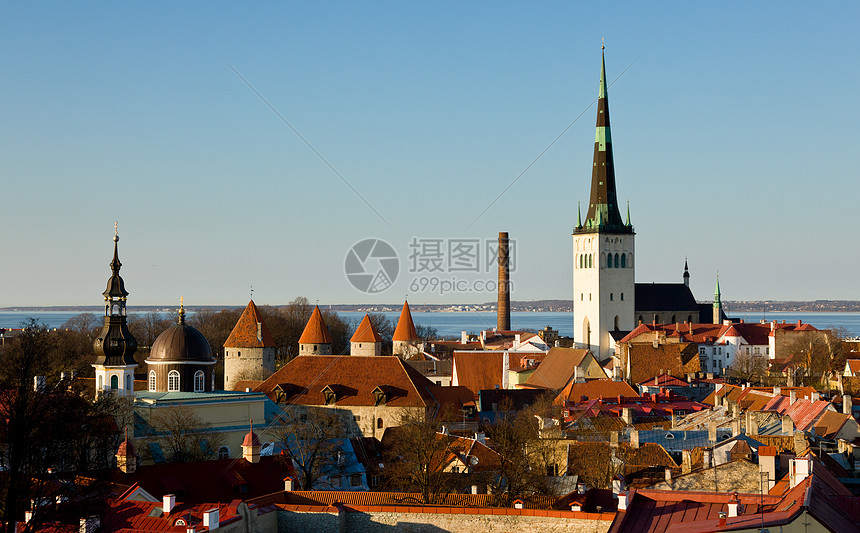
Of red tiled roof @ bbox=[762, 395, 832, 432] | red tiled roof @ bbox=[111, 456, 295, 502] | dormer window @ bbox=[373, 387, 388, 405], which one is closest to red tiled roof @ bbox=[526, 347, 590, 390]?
dormer window @ bbox=[373, 387, 388, 405]

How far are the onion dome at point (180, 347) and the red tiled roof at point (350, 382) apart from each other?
284 centimetres

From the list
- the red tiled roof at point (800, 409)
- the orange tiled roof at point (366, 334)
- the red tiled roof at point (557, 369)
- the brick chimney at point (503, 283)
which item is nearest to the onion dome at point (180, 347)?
the orange tiled roof at point (366, 334)

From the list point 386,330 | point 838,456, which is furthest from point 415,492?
point 386,330

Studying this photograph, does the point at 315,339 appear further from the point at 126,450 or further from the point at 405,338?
the point at 126,450

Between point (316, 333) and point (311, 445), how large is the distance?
93.0ft

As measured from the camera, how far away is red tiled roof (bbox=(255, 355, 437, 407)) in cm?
4388

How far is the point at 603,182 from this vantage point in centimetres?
8650

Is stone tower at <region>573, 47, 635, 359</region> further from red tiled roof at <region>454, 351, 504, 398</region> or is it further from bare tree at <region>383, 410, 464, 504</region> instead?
bare tree at <region>383, 410, 464, 504</region>

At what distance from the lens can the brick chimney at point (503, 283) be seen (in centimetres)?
8950

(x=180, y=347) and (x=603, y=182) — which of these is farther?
(x=603, y=182)

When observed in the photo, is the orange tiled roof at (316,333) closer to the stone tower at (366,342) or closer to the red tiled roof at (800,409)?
the stone tower at (366,342)

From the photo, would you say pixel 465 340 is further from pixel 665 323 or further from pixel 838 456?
pixel 838 456

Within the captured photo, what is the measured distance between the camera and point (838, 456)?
29047mm

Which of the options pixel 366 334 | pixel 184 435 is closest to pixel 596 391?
pixel 184 435
